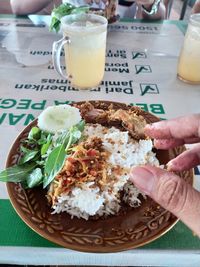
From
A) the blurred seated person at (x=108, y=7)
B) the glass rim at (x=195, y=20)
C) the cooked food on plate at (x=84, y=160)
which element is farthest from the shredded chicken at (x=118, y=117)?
the blurred seated person at (x=108, y=7)

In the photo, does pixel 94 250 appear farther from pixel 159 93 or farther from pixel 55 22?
pixel 55 22

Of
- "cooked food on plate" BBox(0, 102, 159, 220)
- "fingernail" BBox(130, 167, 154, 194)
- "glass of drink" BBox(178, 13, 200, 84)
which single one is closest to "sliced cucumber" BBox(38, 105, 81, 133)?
"cooked food on plate" BBox(0, 102, 159, 220)

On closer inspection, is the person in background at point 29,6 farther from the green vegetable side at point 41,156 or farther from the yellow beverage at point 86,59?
the green vegetable side at point 41,156

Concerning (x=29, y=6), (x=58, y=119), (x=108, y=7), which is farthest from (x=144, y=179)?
(x=29, y=6)

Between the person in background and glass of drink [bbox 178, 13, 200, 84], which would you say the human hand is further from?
the person in background

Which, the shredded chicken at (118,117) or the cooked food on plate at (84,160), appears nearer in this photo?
the cooked food on plate at (84,160)

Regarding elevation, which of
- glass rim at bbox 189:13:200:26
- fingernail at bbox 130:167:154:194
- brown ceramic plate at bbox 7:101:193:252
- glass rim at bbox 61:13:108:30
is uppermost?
glass rim at bbox 189:13:200:26
